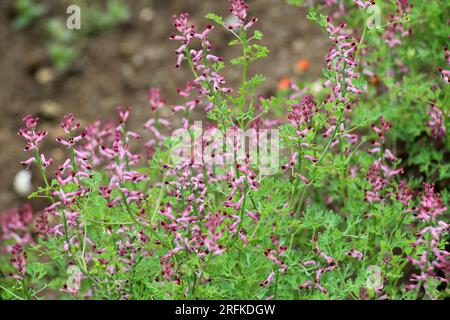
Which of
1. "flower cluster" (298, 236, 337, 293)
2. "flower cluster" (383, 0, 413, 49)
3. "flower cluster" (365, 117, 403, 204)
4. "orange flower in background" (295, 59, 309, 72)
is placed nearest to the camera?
"flower cluster" (298, 236, 337, 293)

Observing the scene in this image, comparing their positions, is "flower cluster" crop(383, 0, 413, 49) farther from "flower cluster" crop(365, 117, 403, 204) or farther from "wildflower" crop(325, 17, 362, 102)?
"wildflower" crop(325, 17, 362, 102)

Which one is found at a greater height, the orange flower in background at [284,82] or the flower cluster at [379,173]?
the orange flower in background at [284,82]

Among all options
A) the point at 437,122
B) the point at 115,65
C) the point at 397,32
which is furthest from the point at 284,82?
the point at 437,122

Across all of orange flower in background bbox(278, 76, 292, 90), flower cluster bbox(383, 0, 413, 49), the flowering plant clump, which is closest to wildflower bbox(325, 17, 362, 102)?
the flowering plant clump

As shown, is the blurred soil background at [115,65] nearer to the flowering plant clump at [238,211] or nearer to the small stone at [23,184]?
the small stone at [23,184]

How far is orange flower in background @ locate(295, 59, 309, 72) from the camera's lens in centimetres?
512

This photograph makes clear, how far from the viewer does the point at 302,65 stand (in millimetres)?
5145

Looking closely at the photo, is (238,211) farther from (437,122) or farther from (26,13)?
(26,13)

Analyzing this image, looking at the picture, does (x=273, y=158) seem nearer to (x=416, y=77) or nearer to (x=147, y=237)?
(x=147, y=237)

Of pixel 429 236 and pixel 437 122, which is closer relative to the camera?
pixel 429 236

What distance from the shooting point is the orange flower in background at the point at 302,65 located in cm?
512

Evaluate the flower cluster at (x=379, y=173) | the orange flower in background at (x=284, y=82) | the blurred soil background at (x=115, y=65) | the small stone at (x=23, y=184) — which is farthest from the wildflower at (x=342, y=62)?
the small stone at (x=23, y=184)

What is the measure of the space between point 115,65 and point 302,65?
1.68 meters

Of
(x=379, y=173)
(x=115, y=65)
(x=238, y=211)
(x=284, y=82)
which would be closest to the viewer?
(x=238, y=211)
